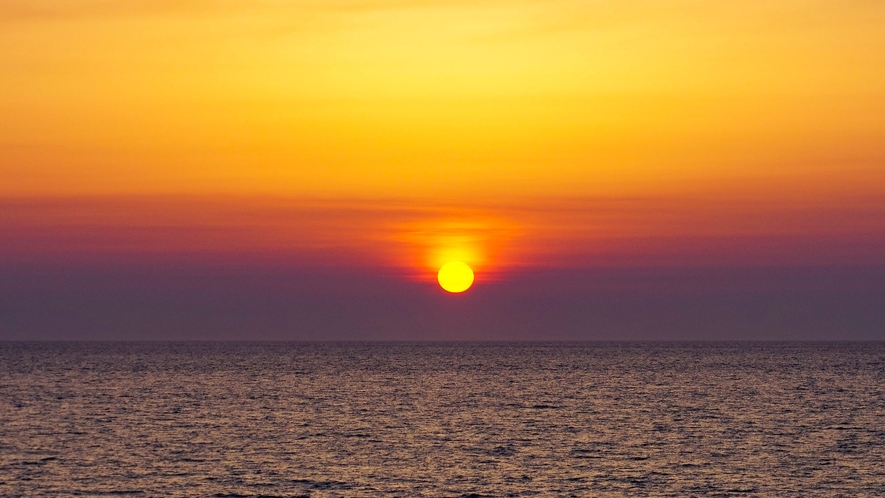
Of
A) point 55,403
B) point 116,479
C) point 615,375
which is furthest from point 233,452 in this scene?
point 615,375

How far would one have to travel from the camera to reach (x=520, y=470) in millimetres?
64125

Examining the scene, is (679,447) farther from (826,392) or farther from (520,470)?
(826,392)

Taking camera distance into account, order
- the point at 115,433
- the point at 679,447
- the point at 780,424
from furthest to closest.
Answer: the point at 780,424, the point at 115,433, the point at 679,447

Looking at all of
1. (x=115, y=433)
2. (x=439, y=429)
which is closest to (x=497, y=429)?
(x=439, y=429)

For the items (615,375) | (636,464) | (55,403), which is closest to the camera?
(636,464)

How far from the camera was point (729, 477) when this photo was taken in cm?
6231

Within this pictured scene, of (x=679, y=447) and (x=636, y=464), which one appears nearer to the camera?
(x=636, y=464)

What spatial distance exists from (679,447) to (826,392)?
72.3 m

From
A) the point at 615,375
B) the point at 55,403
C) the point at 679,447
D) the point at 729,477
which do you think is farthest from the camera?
the point at 615,375

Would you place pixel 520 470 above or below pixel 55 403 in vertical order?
below

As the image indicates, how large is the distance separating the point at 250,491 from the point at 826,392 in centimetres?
10502

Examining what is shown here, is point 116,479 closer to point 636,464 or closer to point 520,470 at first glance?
point 520,470

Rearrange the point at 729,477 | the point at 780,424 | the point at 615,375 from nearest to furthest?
the point at 729,477
the point at 780,424
the point at 615,375

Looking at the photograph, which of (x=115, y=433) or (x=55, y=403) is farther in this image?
(x=55, y=403)
